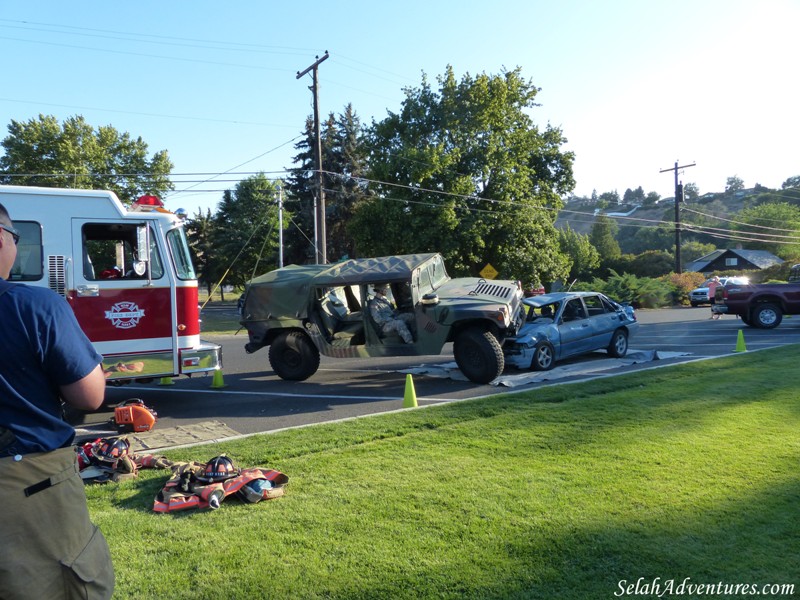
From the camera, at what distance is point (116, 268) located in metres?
8.78

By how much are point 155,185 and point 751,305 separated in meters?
37.4

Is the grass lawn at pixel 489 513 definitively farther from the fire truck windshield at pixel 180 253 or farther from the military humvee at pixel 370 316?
the fire truck windshield at pixel 180 253

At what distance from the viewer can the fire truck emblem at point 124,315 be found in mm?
8523

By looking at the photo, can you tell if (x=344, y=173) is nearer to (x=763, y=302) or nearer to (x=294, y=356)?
(x=763, y=302)

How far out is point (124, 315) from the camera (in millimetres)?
8609

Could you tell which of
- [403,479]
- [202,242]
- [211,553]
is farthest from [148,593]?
[202,242]

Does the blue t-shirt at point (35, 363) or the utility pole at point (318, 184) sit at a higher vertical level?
the utility pole at point (318, 184)

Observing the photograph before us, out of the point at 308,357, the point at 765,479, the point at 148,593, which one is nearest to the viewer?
the point at 148,593

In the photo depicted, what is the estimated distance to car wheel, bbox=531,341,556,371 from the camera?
11164 millimetres

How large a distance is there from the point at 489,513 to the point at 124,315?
20.7 ft

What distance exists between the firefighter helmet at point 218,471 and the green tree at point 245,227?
139 ft

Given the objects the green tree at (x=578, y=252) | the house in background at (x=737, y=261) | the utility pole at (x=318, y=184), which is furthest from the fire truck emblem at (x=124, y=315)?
the house in background at (x=737, y=261)

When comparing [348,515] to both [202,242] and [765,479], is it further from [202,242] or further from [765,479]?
[202,242]

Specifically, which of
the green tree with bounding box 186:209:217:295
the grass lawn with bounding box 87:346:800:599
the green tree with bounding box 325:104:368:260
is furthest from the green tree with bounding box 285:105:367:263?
the grass lawn with bounding box 87:346:800:599
